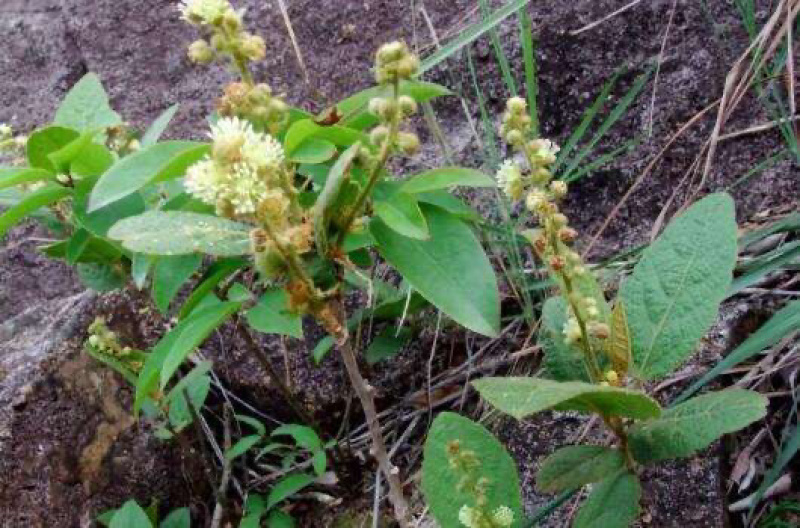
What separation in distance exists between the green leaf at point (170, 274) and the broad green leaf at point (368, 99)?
11.2 inches

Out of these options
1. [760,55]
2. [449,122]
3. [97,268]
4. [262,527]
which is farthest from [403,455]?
[760,55]

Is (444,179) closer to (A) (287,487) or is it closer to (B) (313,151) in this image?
(B) (313,151)

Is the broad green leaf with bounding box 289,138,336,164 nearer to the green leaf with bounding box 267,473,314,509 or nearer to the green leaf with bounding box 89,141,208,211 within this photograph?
the green leaf with bounding box 89,141,208,211

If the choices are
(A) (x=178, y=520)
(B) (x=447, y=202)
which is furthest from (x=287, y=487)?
(B) (x=447, y=202)

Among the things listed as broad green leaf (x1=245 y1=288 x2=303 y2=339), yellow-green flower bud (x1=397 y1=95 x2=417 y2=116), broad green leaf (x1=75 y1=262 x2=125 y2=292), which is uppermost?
yellow-green flower bud (x1=397 y1=95 x2=417 y2=116)

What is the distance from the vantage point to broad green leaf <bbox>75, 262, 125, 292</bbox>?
163 cm

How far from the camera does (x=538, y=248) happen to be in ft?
3.88

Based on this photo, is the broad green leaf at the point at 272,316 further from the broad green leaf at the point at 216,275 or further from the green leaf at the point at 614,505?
the green leaf at the point at 614,505

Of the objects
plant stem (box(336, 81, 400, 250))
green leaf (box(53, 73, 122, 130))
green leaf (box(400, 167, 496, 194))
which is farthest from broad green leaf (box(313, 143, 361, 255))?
green leaf (box(53, 73, 122, 130))

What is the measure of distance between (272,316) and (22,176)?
1.30 feet

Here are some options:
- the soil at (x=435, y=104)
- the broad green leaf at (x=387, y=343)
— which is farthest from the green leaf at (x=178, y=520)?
the broad green leaf at (x=387, y=343)

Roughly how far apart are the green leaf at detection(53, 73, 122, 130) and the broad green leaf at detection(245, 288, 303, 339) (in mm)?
385

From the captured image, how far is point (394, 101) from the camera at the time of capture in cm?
103

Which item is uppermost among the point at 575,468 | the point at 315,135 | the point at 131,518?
the point at 315,135
